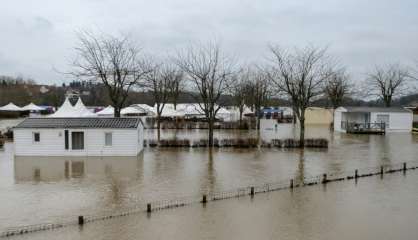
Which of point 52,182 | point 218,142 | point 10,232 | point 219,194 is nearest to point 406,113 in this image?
point 218,142

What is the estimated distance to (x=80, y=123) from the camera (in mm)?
23703

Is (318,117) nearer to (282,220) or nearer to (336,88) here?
(336,88)

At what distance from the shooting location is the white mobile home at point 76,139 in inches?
917

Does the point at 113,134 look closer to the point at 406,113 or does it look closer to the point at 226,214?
the point at 226,214

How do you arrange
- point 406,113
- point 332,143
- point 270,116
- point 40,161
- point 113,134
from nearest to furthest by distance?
point 40,161
point 113,134
point 332,143
point 406,113
point 270,116

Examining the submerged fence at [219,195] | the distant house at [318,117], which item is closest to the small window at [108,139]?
the submerged fence at [219,195]

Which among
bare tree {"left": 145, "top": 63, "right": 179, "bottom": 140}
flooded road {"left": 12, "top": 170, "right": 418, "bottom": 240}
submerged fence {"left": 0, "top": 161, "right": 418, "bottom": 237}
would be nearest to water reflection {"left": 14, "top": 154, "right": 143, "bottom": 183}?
submerged fence {"left": 0, "top": 161, "right": 418, "bottom": 237}

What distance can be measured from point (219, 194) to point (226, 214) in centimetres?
229

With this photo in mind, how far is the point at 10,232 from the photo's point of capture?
10.2 metres

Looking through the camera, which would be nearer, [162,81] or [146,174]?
[146,174]

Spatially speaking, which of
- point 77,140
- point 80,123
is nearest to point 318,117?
point 80,123

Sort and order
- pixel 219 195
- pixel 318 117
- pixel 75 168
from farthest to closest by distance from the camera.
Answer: pixel 318 117
pixel 75 168
pixel 219 195

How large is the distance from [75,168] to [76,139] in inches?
166

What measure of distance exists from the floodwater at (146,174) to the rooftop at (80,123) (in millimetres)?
2003
